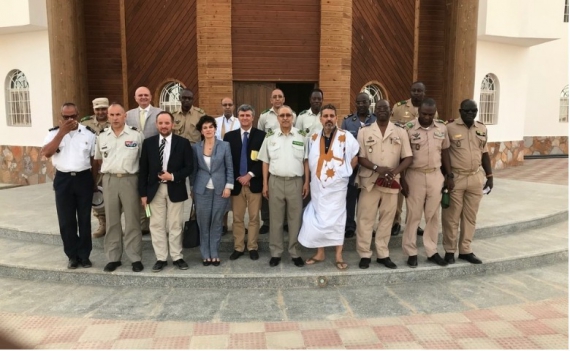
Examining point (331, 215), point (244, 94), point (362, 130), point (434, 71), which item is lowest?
point (331, 215)

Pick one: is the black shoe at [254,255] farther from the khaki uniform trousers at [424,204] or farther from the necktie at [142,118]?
the necktie at [142,118]

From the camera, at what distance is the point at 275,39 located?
29.6 feet

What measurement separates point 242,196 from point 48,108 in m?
8.01

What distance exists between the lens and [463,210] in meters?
5.02

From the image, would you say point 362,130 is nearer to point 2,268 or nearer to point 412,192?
point 412,192

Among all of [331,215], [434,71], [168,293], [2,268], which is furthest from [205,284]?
[434,71]

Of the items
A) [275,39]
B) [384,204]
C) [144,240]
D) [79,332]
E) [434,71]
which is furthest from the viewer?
[434,71]

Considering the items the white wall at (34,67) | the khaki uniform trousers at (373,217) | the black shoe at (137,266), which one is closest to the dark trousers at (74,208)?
the black shoe at (137,266)

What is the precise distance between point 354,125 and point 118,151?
2.87 m

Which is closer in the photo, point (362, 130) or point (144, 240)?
point (362, 130)

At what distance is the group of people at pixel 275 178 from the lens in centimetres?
462

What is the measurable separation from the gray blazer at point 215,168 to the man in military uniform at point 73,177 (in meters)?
1.18

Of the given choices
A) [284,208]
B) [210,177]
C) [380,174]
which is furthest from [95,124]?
[380,174]

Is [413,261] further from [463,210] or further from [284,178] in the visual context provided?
[284,178]
